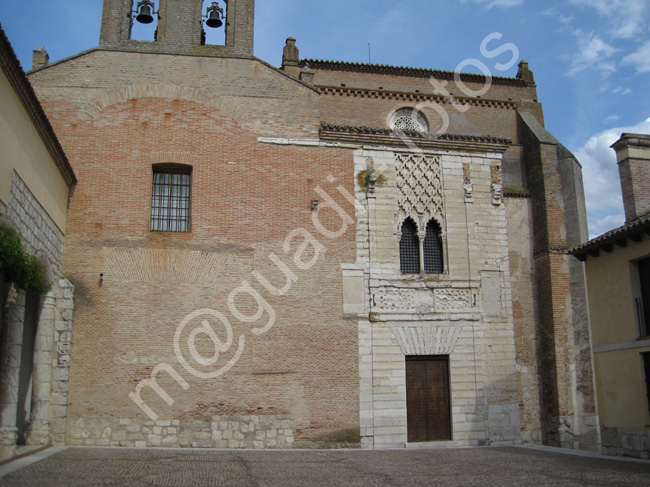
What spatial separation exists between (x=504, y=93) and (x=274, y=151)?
12007 millimetres

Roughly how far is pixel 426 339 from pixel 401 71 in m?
11.7

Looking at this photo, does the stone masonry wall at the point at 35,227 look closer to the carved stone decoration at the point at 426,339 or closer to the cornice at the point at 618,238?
the carved stone decoration at the point at 426,339

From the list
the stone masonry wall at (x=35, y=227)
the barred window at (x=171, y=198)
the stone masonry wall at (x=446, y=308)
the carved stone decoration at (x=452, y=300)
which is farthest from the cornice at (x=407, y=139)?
the stone masonry wall at (x=35, y=227)

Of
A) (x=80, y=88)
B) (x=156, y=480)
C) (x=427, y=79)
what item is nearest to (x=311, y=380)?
(x=156, y=480)

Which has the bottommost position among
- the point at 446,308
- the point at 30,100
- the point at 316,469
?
the point at 316,469

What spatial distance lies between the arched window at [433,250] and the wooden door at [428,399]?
78.9 inches

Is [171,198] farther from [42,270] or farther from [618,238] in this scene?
[618,238]

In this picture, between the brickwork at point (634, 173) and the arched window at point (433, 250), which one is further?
the arched window at point (433, 250)

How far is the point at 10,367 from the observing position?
9.82m

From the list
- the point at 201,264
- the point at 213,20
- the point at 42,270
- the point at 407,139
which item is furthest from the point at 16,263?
the point at 407,139

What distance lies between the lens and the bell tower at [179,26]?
14414mm

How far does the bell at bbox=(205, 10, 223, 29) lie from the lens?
1483 centimetres

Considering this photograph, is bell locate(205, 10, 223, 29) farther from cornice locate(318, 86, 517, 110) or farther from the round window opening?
the round window opening

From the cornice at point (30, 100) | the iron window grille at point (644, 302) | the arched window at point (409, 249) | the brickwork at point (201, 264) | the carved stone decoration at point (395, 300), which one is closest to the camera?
the cornice at point (30, 100)
